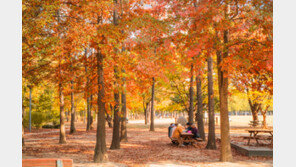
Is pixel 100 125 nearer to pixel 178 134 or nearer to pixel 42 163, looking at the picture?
pixel 42 163

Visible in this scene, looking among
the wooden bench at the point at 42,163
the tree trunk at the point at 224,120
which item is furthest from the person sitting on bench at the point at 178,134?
the wooden bench at the point at 42,163

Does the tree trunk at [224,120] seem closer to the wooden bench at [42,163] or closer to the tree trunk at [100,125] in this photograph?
the tree trunk at [100,125]

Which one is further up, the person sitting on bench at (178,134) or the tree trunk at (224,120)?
the tree trunk at (224,120)

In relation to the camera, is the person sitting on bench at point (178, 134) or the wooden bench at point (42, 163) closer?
the wooden bench at point (42, 163)

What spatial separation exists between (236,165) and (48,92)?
105ft

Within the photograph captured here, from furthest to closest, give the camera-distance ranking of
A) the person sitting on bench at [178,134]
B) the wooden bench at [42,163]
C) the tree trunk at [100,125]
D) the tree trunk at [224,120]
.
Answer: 1. the person sitting on bench at [178,134]
2. the tree trunk at [100,125]
3. the tree trunk at [224,120]
4. the wooden bench at [42,163]

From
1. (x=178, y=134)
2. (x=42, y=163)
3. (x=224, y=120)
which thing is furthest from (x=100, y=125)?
(x=178, y=134)

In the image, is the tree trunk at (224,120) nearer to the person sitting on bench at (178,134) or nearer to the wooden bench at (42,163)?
the person sitting on bench at (178,134)

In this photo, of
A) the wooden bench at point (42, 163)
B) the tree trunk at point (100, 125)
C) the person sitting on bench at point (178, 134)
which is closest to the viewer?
the wooden bench at point (42, 163)

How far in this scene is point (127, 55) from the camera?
37.1 ft

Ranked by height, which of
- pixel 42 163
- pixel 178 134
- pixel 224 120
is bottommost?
pixel 178 134

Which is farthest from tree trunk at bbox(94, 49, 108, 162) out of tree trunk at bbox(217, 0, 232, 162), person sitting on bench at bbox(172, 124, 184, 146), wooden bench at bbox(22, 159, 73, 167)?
person sitting on bench at bbox(172, 124, 184, 146)
